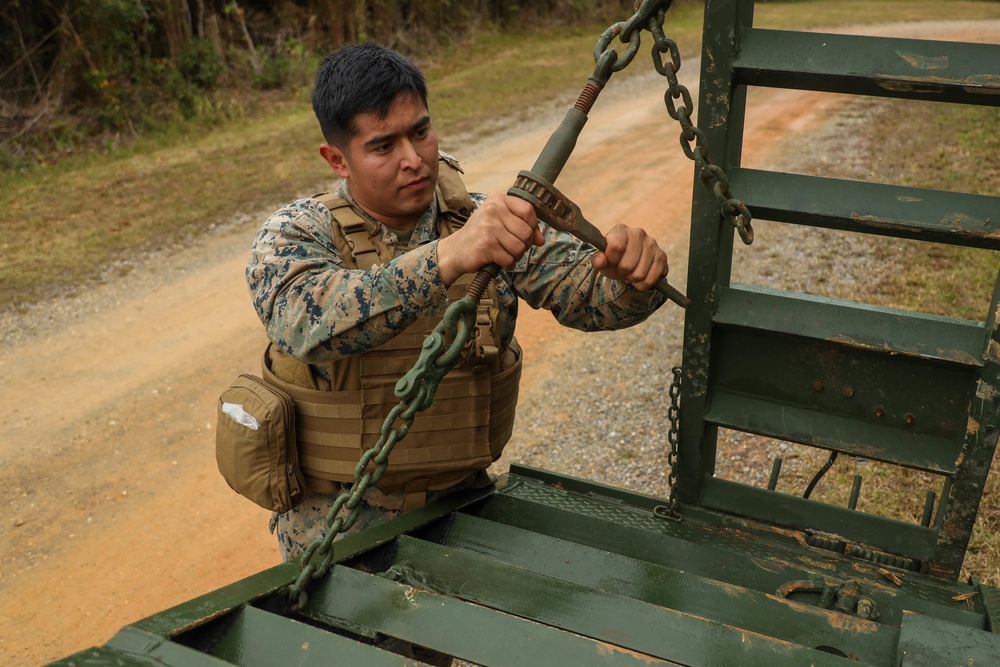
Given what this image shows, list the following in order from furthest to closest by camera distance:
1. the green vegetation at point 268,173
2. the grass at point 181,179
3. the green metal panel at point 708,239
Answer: the grass at point 181,179
the green vegetation at point 268,173
the green metal panel at point 708,239

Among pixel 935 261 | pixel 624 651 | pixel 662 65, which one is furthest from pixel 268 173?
pixel 624 651

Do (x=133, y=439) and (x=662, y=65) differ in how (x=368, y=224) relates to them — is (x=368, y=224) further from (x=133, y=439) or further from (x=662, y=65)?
(x=133, y=439)

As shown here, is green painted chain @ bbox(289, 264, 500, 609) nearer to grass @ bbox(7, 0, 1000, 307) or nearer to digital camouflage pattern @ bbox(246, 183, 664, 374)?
digital camouflage pattern @ bbox(246, 183, 664, 374)

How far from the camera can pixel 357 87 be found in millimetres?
2752

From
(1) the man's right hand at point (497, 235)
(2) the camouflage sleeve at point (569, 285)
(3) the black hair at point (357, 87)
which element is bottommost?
(2) the camouflage sleeve at point (569, 285)

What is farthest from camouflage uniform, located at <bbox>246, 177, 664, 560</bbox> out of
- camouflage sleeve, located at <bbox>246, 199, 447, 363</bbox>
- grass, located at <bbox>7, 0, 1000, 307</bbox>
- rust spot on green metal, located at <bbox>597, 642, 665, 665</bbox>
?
grass, located at <bbox>7, 0, 1000, 307</bbox>

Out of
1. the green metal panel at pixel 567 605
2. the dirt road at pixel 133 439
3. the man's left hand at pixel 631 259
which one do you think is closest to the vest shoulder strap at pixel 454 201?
the man's left hand at pixel 631 259

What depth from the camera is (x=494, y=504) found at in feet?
9.97

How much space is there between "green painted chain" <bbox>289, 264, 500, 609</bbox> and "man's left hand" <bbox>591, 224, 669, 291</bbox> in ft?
1.38

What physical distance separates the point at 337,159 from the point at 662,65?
1.01m

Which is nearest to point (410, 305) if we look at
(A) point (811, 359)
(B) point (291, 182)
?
(A) point (811, 359)

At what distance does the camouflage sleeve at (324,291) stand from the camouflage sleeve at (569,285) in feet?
1.70

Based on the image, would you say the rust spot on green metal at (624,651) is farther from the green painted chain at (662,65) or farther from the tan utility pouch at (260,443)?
the tan utility pouch at (260,443)

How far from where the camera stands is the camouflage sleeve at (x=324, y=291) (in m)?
2.45
